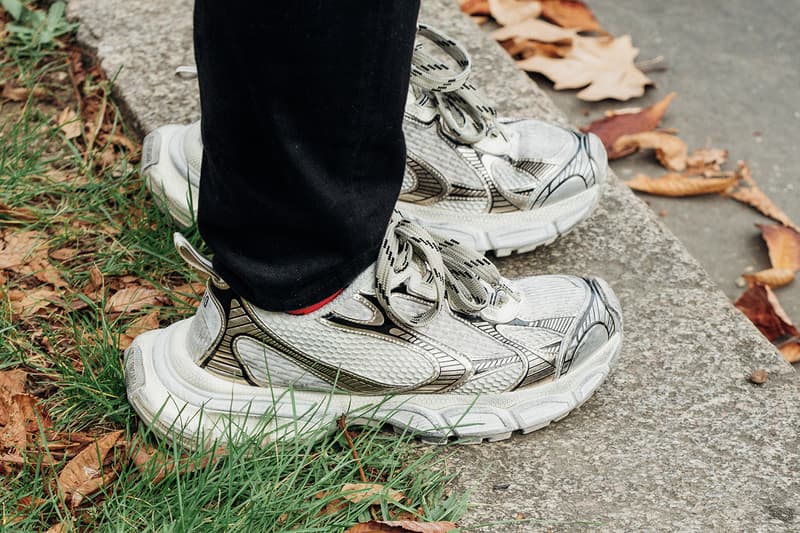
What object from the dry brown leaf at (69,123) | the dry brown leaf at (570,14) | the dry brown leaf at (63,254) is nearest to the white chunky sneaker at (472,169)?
the dry brown leaf at (63,254)

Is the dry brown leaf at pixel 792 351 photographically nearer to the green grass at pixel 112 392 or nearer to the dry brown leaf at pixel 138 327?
the green grass at pixel 112 392

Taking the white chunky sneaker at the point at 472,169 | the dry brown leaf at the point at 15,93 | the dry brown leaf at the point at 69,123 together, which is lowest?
the dry brown leaf at the point at 69,123

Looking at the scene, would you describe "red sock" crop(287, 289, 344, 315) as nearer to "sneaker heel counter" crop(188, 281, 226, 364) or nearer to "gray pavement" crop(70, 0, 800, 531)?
"sneaker heel counter" crop(188, 281, 226, 364)

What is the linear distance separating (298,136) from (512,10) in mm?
2050

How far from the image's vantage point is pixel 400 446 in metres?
1.46

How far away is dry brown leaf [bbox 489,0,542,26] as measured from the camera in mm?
2920

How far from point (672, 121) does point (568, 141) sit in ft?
3.50

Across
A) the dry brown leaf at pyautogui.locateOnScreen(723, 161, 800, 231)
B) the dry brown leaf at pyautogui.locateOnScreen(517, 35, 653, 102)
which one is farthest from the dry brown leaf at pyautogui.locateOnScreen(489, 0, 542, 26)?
the dry brown leaf at pyautogui.locateOnScreen(723, 161, 800, 231)

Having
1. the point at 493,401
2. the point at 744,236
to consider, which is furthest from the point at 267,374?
the point at 744,236

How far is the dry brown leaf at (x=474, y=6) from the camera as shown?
2.94m

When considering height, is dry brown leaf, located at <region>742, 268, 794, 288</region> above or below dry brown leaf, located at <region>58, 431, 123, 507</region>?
below

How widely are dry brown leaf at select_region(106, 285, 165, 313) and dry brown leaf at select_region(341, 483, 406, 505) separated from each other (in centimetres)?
61

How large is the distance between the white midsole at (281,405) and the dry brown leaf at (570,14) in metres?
1.79

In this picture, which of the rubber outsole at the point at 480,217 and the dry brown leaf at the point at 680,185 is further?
the dry brown leaf at the point at 680,185
